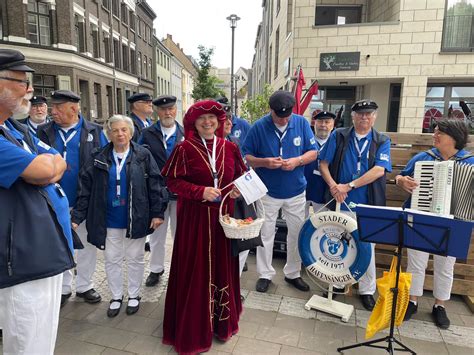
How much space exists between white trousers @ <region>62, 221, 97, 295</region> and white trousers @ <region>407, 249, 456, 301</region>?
3.55m

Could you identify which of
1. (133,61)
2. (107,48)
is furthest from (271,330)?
(133,61)

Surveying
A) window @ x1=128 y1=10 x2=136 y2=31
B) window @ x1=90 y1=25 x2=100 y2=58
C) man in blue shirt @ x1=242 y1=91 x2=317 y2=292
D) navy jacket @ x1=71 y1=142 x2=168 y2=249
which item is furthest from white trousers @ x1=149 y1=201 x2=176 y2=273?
window @ x1=128 y1=10 x2=136 y2=31

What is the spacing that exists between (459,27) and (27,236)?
1381 cm

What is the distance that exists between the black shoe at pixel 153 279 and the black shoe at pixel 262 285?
1.31m

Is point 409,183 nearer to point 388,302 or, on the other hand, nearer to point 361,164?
point 361,164

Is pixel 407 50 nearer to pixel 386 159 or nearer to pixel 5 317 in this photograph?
pixel 386 159

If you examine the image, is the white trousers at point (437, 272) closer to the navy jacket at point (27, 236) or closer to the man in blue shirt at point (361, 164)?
the man in blue shirt at point (361, 164)

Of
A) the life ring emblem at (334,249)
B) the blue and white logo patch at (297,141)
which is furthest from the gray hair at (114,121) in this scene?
the life ring emblem at (334,249)

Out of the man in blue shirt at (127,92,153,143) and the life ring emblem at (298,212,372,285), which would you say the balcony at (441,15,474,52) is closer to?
the man in blue shirt at (127,92,153,143)

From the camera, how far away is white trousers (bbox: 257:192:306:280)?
4.11 meters

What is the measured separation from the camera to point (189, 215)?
304cm

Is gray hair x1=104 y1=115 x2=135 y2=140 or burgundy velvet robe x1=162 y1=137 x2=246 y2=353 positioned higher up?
gray hair x1=104 y1=115 x2=135 y2=140

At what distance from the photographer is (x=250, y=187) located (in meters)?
2.88

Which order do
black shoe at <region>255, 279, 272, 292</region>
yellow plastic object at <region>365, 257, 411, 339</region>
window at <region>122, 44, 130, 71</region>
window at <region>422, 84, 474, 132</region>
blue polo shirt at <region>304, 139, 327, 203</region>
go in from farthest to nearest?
window at <region>122, 44, 130, 71</region>, window at <region>422, 84, 474, 132</region>, blue polo shirt at <region>304, 139, 327, 203</region>, black shoe at <region>255, 279, 272, 292</region>, yellow plastic object at <region>365, 257, 411, 339</region>
